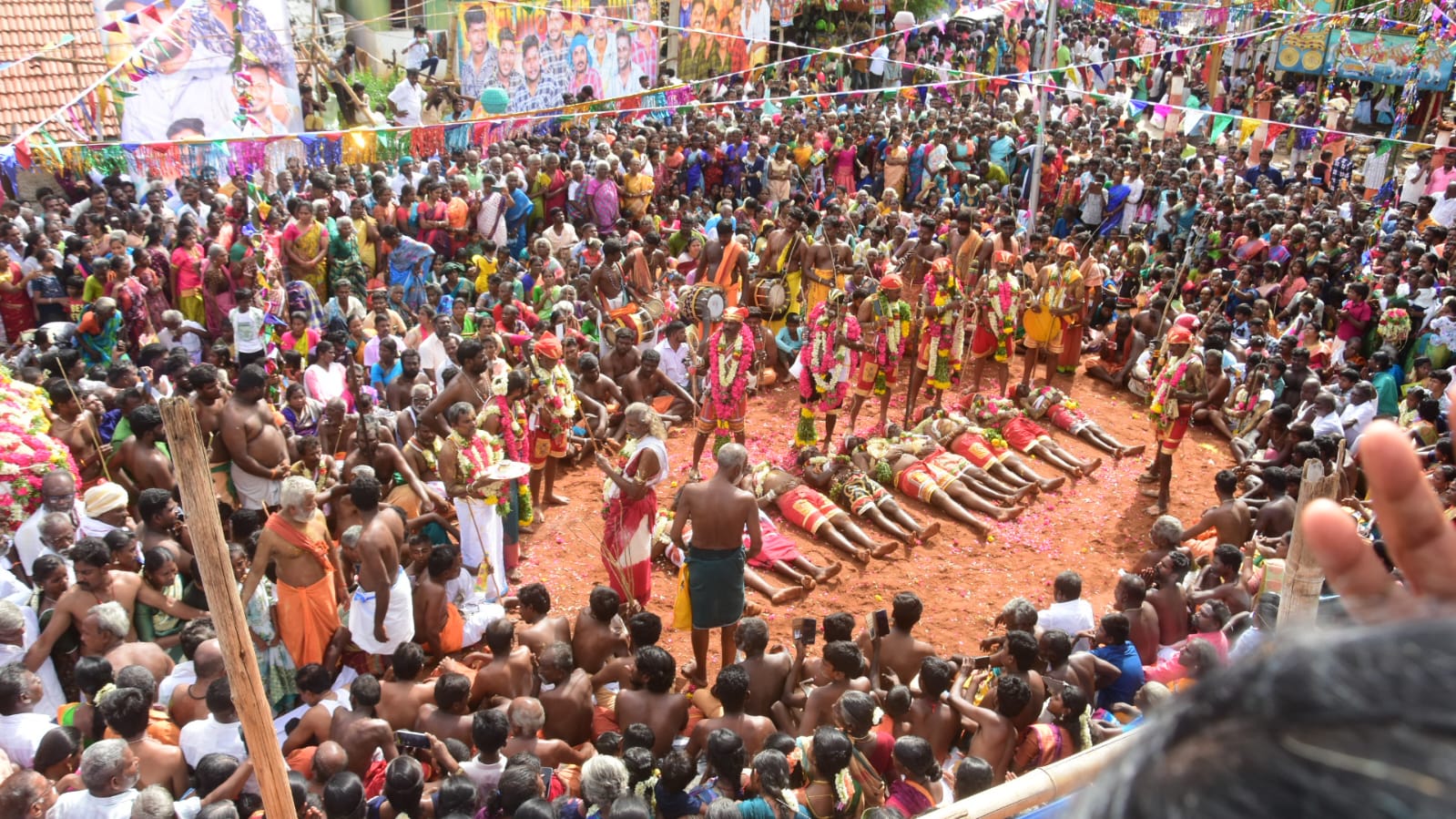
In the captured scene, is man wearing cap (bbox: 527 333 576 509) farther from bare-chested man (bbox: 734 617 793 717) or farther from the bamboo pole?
the bamboo pole

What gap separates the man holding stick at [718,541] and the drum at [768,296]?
5.16 meters

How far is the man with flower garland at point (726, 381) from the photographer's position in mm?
9047

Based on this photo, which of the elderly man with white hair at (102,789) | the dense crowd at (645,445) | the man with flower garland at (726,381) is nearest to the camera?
the elderly man with white hair at (102,789)

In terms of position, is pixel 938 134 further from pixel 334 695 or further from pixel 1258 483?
pixel 334 695

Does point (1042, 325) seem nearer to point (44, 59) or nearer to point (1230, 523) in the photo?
point (1230, 523)

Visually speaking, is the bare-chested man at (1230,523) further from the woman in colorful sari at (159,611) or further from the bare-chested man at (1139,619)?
the woman in colorful sari at (159,611)

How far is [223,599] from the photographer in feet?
10.9

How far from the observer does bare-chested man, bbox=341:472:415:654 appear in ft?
20.5

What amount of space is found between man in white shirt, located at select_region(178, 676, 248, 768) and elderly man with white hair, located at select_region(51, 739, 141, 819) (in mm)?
645

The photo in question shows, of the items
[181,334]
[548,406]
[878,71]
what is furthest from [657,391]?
[878,71]

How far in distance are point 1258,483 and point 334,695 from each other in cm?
666

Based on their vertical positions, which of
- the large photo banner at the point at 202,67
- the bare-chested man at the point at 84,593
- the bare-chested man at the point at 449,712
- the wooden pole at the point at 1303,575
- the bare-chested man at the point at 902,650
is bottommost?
the bare-chested man at the point at 902,650

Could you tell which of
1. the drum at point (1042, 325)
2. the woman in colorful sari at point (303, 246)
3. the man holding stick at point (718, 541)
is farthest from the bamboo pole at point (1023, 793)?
the woman in colorful sari at point (303, 246)

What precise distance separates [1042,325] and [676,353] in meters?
3.78
